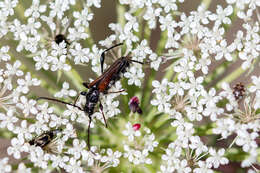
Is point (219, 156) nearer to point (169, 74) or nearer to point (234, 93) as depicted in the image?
point (234, 93)

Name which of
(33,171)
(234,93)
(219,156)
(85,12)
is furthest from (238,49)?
(33,171)

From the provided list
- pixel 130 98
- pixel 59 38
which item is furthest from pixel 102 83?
pixel 59 38

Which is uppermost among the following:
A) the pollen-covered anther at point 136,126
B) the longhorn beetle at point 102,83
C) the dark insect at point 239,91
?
the longhorn beetle at point 102,83

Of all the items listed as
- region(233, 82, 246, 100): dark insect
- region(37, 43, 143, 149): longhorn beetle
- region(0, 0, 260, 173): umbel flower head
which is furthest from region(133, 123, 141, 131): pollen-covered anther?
region(233, 82, 246, 100): dark insect

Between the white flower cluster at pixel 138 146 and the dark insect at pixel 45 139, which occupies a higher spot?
the dark insect at pixel 45 139

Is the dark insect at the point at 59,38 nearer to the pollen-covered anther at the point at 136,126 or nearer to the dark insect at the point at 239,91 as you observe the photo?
the pollen-covered anther at the point at 136,126

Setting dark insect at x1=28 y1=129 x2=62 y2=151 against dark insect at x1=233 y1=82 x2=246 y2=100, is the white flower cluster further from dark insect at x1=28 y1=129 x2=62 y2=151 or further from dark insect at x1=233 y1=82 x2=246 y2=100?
dark insect at x1=233 y1=82 x2=246 y2=100

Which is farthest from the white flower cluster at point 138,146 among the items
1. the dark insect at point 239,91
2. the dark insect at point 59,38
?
the dark insect at point 59,38

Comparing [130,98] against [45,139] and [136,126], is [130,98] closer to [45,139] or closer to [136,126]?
[136,126]

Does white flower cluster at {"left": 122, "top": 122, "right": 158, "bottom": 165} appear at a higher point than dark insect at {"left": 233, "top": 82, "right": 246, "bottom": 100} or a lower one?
lower
